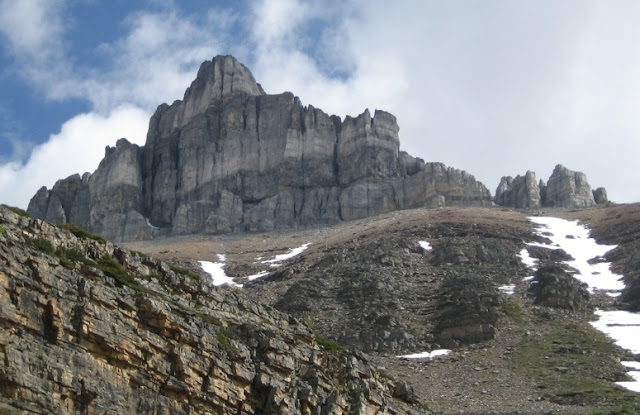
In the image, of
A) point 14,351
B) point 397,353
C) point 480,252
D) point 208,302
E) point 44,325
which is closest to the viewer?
point 14,351

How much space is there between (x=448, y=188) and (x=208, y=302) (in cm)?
A: 10275

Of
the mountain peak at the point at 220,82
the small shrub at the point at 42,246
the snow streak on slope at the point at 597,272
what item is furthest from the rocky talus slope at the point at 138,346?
the mountain peak at the point at 220,82

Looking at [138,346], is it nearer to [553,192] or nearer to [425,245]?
[425,245]

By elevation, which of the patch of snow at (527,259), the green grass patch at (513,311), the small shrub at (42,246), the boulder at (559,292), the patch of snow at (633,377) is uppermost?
the patch of snow at (527,259)

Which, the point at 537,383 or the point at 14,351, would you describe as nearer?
the point at 14,351

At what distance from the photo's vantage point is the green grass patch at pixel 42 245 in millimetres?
33156

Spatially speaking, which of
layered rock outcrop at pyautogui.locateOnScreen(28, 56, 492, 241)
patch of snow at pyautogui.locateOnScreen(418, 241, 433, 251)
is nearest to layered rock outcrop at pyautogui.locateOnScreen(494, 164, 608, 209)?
layered rock outcrop at pyautogui.locateOnScreen(28, 56, 492, 241)

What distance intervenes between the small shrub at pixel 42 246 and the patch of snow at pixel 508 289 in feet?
205

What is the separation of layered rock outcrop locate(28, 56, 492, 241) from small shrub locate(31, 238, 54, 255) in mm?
104285

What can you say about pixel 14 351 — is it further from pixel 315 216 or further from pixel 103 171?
pixel 103 171

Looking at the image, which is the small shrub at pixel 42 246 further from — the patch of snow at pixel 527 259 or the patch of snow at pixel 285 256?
the patch of snow at pixel 285 256

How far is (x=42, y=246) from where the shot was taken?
33.5 meters

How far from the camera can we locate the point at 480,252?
339 ft

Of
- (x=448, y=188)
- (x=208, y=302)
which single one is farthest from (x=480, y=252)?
(x=208, y=302)
